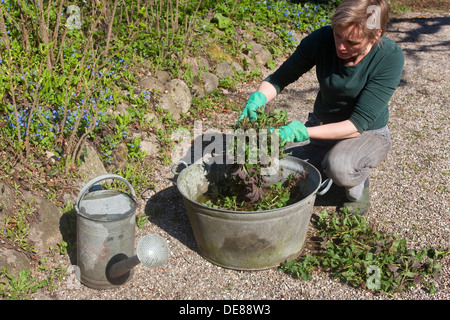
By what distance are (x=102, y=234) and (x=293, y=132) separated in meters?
1.16

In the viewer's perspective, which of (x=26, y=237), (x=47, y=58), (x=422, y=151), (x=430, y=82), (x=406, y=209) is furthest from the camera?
(x=430, y=82)

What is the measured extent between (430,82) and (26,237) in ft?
15.6

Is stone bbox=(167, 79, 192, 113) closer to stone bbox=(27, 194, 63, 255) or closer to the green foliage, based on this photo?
stone bbox=(27, 194, 63, 255)

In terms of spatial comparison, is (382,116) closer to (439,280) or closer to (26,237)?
(439,280)

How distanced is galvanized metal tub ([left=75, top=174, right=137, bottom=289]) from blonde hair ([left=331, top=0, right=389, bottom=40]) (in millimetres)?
1437

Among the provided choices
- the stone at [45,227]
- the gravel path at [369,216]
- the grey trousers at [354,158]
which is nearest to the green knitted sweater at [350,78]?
the grey trousers at [354,158]

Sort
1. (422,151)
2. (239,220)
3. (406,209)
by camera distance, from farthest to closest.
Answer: (422,151)
(406,209)
(239,220)

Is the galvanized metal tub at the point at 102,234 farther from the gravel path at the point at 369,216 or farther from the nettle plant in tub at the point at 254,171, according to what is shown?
the nettle plant in tub at the point at 254,171

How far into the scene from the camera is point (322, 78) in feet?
9.99

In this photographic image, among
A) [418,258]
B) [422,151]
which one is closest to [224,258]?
[418,258]

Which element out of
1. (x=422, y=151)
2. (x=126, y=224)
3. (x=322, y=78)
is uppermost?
(x=322, y=78)

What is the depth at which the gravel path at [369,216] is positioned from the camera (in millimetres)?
2557

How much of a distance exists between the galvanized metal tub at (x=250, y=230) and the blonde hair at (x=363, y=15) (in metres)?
0.83

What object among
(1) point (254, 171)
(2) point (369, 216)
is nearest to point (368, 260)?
(2) point (369, 216)
